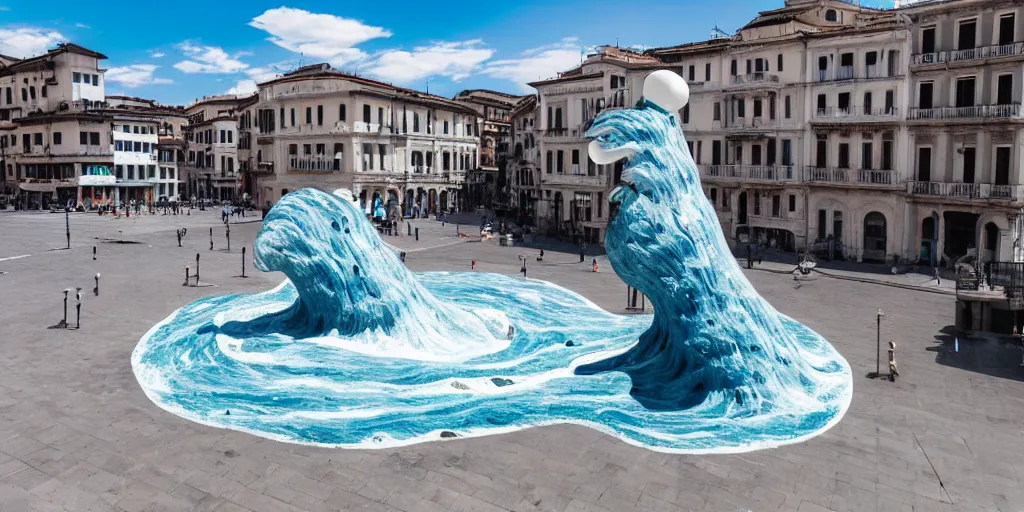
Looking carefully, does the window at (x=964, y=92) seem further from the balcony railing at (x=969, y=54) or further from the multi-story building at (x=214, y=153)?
the multi-story building at (x=214, y=153)

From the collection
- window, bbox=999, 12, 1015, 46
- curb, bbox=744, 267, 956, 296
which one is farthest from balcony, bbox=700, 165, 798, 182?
window, bbox=999, 12, 1015, 46

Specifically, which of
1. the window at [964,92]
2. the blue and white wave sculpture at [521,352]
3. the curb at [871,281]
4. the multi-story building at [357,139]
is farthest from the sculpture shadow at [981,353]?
the multi-story building at [357,139]

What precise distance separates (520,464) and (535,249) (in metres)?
41.2

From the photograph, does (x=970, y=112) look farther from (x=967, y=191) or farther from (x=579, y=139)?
(x=579, y=139)

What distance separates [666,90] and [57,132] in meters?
92.6

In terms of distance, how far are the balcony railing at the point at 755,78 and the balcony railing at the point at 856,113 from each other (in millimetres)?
3887

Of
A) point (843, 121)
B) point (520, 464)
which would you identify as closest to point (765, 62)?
point (843, 121)

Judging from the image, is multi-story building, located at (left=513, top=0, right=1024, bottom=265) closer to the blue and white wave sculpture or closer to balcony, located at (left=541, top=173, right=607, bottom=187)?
balcony, located at (left=541, top=173, right=607, bottom=187)

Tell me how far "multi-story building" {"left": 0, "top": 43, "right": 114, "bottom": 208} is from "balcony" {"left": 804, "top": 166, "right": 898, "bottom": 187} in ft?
258

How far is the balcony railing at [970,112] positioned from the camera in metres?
43.9

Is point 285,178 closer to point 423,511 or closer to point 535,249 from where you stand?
point 535,249

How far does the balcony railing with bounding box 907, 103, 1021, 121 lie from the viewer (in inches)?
1730

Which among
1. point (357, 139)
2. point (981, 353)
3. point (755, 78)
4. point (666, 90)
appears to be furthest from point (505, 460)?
point (357, 139)

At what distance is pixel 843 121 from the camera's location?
5278 centimetres
